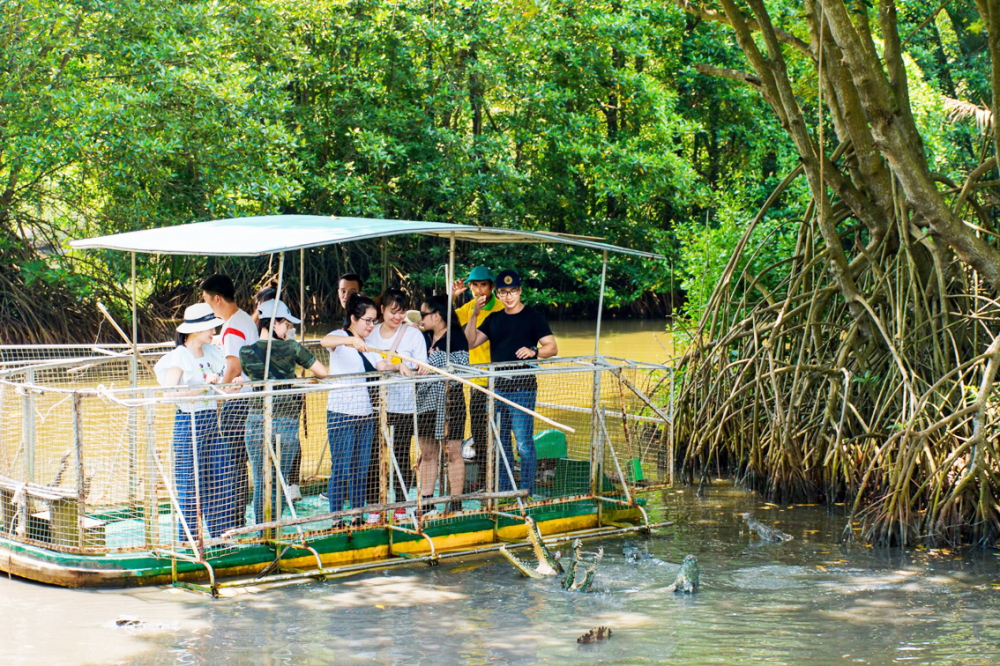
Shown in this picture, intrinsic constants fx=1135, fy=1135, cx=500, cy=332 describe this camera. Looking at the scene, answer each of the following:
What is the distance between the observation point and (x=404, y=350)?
8023 mm

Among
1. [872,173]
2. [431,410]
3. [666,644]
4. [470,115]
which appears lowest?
[666,644]

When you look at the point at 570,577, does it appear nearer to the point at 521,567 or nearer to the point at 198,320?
the point at 521,567

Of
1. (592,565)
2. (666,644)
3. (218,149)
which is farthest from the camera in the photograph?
(218,149)

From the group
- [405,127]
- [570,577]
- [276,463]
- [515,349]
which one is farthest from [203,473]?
[405,127]

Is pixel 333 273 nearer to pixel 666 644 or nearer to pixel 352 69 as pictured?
pixel 352 69

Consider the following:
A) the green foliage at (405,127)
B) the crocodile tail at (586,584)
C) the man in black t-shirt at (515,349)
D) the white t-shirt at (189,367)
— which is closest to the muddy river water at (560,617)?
the crocodile tail at (586,584)

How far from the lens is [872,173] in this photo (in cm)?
1015

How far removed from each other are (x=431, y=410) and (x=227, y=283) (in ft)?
5.44

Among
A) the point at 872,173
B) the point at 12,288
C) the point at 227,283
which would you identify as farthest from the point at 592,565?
the point at 12,288

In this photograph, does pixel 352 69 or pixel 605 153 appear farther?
pixel 605 153

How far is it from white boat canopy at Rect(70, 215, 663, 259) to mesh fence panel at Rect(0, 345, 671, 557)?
0.90 m

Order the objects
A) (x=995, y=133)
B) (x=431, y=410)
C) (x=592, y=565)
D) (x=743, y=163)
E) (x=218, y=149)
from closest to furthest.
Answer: (x=592, y=565) < (x=431, y=410) < (x=995, y=133) < (x=218, y=149) < (x=743, y=163)

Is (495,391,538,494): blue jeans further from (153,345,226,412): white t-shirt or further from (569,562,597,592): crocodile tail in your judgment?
(153,345,226,412): white t-shirt

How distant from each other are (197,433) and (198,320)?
2.32 ft
